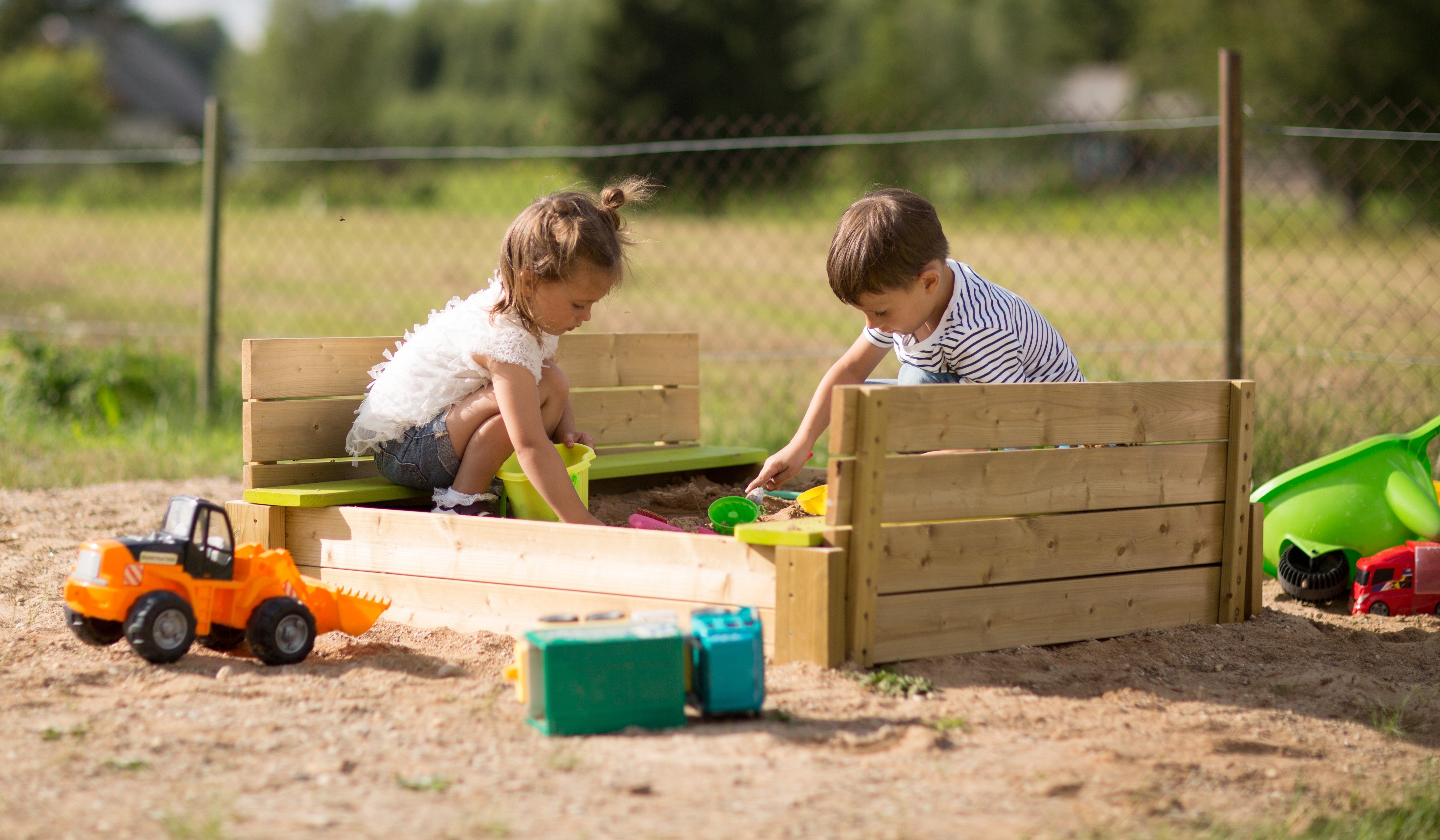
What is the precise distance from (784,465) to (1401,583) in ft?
5.63

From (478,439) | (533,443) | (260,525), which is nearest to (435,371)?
(478,439)

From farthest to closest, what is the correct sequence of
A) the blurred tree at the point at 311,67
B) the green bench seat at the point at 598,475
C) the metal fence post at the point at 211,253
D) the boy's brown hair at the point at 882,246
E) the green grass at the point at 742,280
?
1. the blurred tree at the point at 311,67
2. the metal fence post at the point at 211,253
3. the green grass at the point at 742,280
4. the green bench seat at the point at 598,475
5. the boy's brown hair at the point at 882,246

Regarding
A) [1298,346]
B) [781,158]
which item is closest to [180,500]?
[1298,346]

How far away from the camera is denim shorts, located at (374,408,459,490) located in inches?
133

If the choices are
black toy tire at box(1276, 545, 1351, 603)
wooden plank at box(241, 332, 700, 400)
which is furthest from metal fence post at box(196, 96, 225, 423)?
black toy tire at box(1276, 545, 1351, 603)

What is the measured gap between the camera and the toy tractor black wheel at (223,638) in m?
2.75

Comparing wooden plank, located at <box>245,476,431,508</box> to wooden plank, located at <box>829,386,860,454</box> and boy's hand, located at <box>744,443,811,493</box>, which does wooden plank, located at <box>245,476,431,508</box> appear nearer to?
boy's hand, located at <box>744,443,811,493</box>

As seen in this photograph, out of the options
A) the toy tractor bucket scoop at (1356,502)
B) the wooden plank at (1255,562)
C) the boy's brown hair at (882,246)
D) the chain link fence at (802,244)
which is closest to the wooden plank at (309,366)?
the chain link fence at (802,244)

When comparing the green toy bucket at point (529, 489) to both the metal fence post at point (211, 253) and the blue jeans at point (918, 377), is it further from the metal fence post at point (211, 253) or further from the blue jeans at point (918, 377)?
the metal fence post at point (211, 253)

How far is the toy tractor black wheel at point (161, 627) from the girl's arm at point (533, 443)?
0.86 metres

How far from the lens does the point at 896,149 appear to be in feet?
45.3

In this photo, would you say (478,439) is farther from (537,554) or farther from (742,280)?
(742,280)

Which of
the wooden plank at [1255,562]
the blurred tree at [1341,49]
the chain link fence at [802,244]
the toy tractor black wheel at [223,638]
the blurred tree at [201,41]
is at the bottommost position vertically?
the toy tractor black wheel at [223,638]

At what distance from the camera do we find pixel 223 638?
276 cm
